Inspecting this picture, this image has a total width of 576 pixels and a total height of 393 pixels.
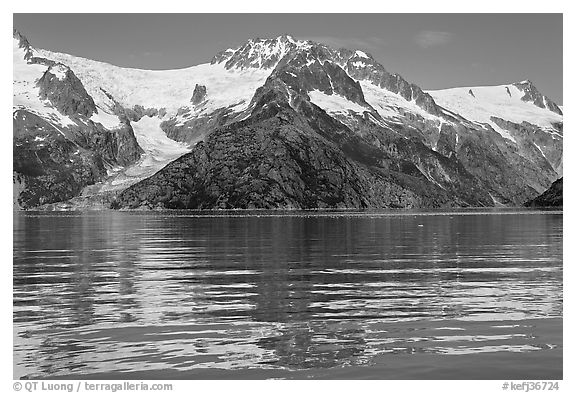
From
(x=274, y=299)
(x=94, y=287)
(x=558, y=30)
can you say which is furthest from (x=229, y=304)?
(x=558, y=30)

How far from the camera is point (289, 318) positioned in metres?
48.9

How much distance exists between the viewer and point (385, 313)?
50.7 meters

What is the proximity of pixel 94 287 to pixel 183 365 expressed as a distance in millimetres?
30645

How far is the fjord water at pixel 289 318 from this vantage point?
36875 mm

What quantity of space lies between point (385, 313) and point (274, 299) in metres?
9.43

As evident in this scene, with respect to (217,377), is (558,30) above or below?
above

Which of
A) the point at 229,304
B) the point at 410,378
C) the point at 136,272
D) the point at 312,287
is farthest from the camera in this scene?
the point at 136,272

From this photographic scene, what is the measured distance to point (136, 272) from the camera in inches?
3066

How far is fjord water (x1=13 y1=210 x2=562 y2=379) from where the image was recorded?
3688 cm
